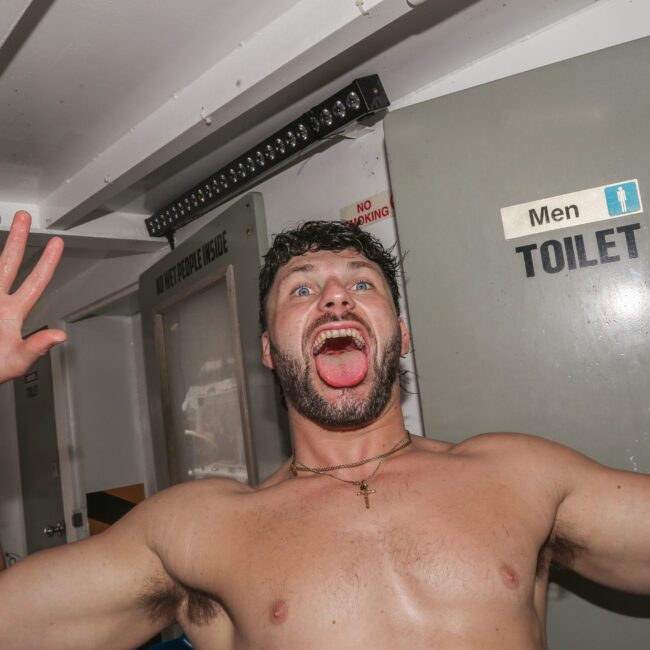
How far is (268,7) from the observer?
1.54m

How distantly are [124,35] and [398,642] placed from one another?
1531 mm

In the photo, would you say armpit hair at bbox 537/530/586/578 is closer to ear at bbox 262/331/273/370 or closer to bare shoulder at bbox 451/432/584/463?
bare shoulder at bbox 451/432/584/463

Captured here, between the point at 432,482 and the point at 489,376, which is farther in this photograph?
the point at 489,376

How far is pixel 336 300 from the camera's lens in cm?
143

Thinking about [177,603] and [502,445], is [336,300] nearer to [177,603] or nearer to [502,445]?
[502,445]

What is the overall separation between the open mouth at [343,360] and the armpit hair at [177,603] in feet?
1.71

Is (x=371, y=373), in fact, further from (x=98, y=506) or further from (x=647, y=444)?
(x=98, y=506)

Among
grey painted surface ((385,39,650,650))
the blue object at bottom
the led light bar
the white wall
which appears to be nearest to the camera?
grey painted surface ((385,39,650,650))

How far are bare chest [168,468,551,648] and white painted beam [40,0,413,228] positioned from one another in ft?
3.44

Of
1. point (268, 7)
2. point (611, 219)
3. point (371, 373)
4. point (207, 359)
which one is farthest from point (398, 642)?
point (207, 359)

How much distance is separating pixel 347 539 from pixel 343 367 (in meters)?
0.38

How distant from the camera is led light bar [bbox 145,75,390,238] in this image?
183 centimetres

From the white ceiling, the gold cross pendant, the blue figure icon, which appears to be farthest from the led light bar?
the gold cross pendant

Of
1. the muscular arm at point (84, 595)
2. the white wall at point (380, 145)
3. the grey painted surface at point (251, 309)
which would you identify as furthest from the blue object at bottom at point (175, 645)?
the white wall at point (380, 145)
